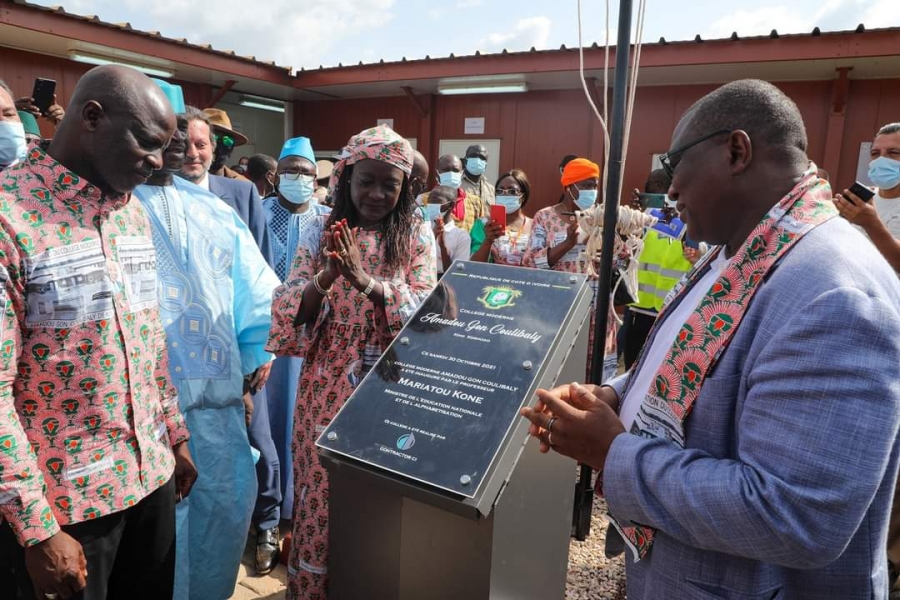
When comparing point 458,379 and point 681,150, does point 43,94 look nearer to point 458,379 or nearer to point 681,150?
point 458,379

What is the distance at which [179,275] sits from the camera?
7.30ft

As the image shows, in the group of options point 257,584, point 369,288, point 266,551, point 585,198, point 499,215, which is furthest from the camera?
point 499,215

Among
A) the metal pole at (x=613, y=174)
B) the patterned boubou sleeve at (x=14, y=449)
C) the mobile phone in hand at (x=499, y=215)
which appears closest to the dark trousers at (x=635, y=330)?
the mobile phone in hand at (x=499, y=215)

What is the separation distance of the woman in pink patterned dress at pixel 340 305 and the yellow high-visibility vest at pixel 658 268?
284 centimetres

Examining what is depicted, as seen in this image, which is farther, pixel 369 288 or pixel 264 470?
pixel 264 470

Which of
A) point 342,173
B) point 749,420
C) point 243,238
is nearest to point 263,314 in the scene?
point 243,238

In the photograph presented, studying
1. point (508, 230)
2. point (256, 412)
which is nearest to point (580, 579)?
point (256, 412)

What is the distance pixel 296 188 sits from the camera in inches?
162

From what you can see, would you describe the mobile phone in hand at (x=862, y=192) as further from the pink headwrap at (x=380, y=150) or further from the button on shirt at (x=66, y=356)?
the button on shirt at (x=66, y=356)

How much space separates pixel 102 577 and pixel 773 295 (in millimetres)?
1895

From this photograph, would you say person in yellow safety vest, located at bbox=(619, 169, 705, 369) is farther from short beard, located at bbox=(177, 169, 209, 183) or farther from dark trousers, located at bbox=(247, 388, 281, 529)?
short beard, located at bbox=(177, 169, 209, 183)

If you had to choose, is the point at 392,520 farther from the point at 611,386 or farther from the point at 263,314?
the point at 263,314

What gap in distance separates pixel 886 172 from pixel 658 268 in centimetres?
161

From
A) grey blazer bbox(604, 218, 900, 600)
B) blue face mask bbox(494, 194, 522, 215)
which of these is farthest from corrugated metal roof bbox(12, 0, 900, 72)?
grey blazer bbox(604, 218, 900, 600)
